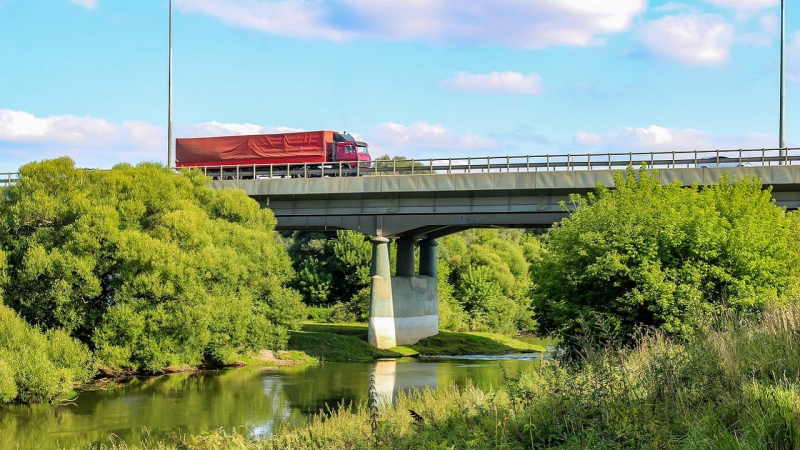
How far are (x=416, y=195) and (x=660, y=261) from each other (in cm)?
2103

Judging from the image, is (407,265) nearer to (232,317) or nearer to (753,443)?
(232,317)

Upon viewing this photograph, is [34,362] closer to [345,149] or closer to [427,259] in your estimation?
[345,149]

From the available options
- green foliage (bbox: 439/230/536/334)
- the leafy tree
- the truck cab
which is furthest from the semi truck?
the leafy tree

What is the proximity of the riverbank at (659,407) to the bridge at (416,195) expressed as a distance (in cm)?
2870

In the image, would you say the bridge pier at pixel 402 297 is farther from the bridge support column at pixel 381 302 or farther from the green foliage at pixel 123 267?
the green foliage at pixel 123 267

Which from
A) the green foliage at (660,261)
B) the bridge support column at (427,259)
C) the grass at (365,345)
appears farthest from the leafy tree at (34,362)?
the bridge support column at (427,259)

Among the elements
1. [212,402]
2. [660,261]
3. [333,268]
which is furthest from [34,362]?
[333,268]

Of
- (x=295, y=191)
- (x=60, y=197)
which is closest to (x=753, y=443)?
(x=60, y=197)

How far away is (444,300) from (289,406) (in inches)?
1482

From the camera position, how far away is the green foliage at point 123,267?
3588 centimetres

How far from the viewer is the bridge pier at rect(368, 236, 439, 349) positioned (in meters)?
52.6

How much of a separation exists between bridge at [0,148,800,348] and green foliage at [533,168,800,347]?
908cm

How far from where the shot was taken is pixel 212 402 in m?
31.3

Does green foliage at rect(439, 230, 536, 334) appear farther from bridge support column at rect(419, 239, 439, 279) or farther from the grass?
bridge support column at rect(419, 239, 439, 279)
